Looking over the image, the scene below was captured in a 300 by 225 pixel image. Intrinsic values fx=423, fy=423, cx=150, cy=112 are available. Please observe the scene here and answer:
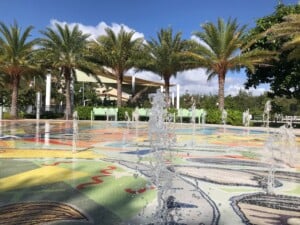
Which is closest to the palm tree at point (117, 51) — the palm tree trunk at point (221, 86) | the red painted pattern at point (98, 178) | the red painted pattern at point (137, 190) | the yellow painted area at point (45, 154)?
the palm tree trunk at point (221, 86)

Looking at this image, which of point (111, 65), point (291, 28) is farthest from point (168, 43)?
point (291, 28)

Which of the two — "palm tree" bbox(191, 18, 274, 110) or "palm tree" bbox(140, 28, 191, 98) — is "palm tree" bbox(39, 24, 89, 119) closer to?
"palm tree" bbox(140, 28, 191, 98)

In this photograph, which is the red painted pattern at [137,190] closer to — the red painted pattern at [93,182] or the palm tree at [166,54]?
the red painted pattern at [93,182]

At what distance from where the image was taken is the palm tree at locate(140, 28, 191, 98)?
3012 centimetres

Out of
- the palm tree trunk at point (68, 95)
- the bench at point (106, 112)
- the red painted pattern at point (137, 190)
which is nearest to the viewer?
the red painted pattern at point (137, 190)

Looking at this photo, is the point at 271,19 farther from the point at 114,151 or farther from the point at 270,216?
the point at 270,216

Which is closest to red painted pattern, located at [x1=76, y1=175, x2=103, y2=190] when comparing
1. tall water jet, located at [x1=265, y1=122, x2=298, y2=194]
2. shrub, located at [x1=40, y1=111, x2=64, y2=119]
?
tall water jet, located at [x1=265, y1=122, x2=298, y2=194]

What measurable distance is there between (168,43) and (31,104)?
14.2 m

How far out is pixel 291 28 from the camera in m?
17.6

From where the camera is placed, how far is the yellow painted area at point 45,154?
303 inches

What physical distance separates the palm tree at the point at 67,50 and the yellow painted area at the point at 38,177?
23986mm

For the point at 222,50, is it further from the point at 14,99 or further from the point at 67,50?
the point at 14,99

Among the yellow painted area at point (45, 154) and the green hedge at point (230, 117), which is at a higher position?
the green hedge at point (230, 117)

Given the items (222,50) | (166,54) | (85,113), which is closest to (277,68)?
(222,50)
